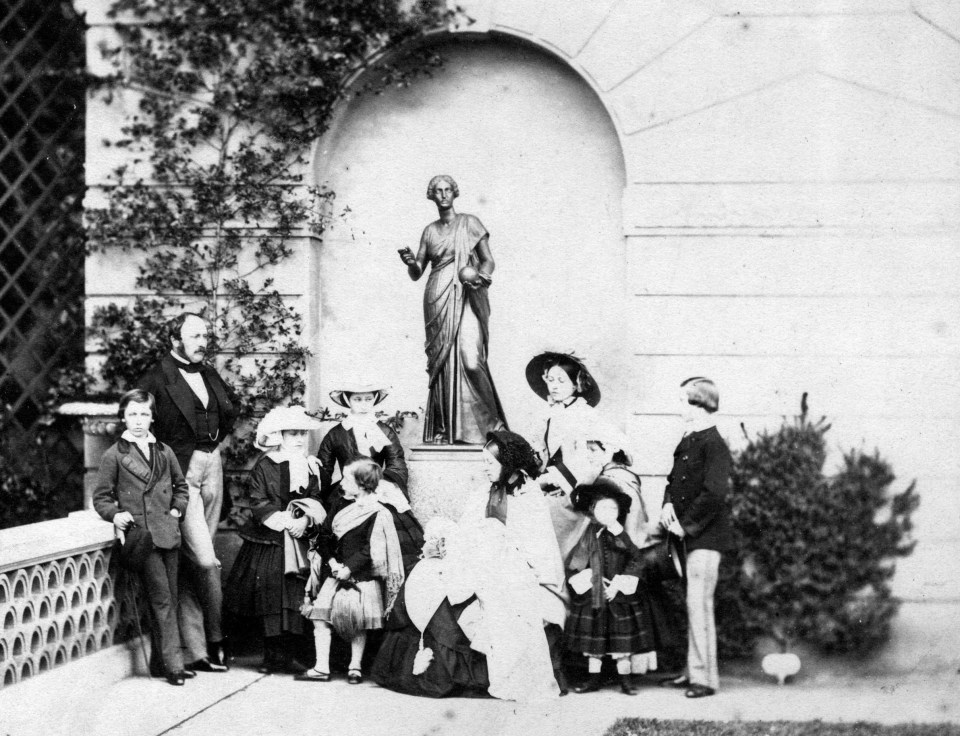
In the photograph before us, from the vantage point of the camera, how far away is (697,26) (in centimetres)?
891

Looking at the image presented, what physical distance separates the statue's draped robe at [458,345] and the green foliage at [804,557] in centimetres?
181

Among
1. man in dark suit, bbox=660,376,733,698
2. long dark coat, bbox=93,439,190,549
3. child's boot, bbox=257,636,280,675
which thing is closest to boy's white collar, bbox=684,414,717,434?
man in dark suit, bbox=660,376,733,698

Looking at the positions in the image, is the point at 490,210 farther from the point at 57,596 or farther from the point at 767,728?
the point at 767,728

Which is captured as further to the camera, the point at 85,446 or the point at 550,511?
the point at 85,446

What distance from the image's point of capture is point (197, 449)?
27.2 ft

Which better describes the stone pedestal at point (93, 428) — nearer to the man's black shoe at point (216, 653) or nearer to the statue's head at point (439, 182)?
the man's black shoe at point (216, 653)

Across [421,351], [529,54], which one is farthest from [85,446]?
[529,54]

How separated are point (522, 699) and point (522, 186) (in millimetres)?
4011

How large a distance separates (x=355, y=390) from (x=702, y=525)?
2365 mm

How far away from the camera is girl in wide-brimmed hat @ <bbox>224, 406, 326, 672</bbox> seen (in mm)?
7906

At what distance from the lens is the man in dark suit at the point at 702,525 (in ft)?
24.6

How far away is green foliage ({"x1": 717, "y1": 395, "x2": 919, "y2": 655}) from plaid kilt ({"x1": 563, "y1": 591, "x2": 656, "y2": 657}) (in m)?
0.85

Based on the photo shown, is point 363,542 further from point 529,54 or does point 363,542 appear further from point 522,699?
point 529,54

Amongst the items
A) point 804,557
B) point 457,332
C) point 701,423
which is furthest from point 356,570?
point 804,557
